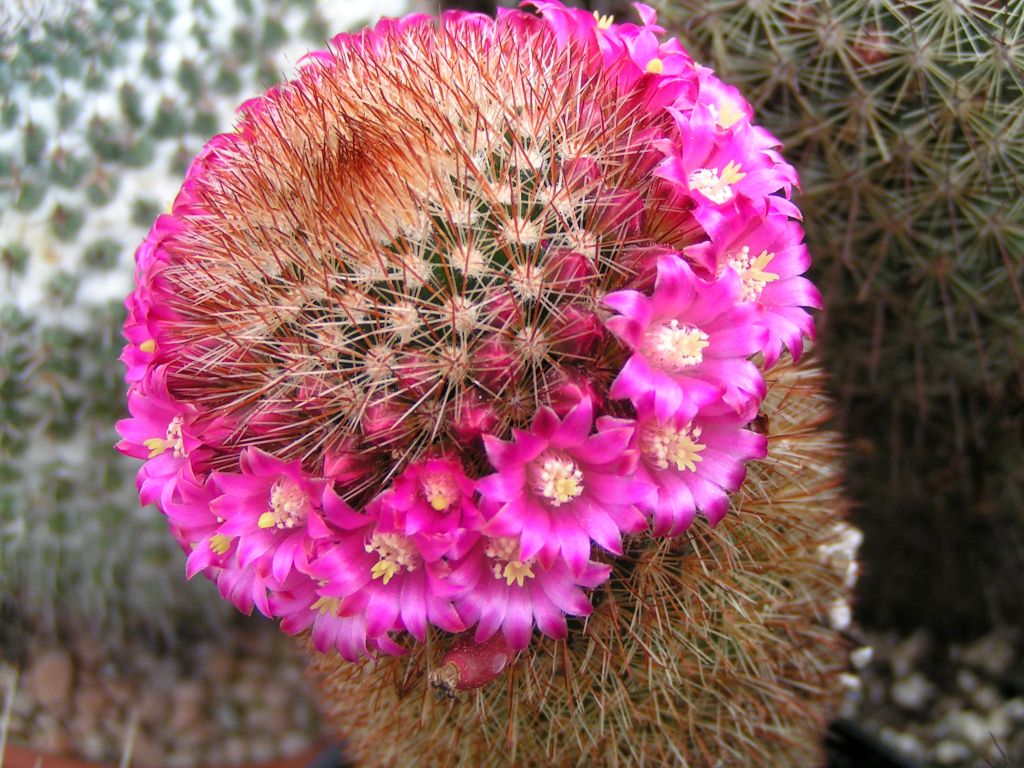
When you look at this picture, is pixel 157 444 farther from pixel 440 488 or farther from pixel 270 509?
pixel 440 488

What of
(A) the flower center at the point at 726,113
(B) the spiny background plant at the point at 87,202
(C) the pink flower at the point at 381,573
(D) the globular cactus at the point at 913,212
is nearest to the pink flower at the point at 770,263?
(A) the flower center at the point at 726,113

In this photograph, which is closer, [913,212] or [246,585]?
[246,585]

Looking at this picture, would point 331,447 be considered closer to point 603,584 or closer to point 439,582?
point 439,582

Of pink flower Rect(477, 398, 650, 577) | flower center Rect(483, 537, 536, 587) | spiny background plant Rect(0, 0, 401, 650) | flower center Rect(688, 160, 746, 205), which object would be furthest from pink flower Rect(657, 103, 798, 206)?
spiny background plant Rect(0, 0, 401, 650)

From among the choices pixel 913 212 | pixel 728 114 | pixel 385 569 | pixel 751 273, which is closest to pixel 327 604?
pixel 385 569

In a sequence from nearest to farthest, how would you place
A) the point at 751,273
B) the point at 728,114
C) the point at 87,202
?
the point at 751,273, the point at 728,114, the point at 87,202

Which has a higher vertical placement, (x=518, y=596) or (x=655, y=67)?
(x=655, y=67)

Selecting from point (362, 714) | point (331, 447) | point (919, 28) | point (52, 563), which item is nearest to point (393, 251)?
point (331, 447)

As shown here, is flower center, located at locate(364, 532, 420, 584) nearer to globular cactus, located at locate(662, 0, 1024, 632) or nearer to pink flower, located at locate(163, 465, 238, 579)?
pink flower, located at locate(163, 465, 238, 579)
